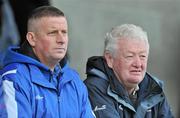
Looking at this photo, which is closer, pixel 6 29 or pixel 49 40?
pixel 49 40

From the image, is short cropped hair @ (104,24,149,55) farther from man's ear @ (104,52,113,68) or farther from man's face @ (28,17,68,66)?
man's face @ (28,17,68,66)

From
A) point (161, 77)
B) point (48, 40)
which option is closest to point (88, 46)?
point (161, 77)

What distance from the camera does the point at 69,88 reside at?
16.7 ft

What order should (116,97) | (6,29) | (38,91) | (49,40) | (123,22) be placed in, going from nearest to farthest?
1. (38,91)
2. (49,40)
3. (116,97)
4. (6,29)
5. (123,22)

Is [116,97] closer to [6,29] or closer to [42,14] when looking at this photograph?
[42,14]

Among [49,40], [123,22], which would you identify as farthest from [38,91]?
[123,22]

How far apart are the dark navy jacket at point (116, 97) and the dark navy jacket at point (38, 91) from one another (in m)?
0.27

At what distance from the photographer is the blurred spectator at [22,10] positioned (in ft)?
25.3

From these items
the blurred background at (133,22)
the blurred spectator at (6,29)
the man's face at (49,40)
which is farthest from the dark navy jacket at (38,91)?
the blurred background at (133,22)

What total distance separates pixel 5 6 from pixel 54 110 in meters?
2.87

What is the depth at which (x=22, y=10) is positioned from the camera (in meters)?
7.82

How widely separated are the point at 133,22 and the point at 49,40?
13.1 feet

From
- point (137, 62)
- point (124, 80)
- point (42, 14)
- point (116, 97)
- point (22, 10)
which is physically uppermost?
point (42, 14)

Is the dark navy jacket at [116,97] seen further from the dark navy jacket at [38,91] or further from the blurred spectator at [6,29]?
the blurred spectator at [6,29]
